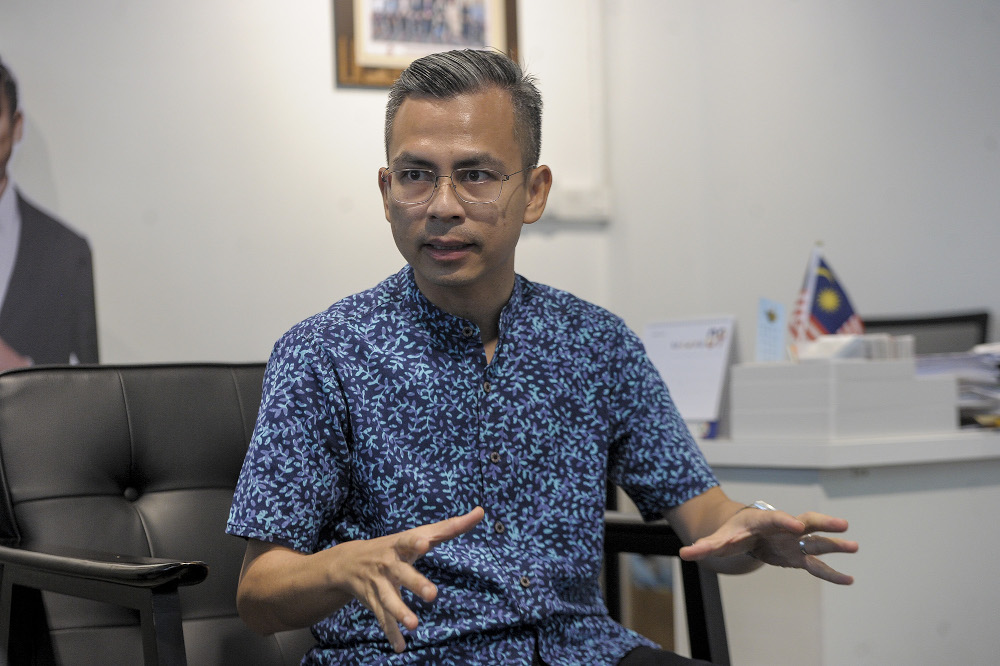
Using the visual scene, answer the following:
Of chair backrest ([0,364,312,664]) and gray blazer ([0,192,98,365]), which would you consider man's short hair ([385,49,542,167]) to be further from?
gray blazer ([0,192,98,365])

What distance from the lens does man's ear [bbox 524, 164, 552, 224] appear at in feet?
4.13

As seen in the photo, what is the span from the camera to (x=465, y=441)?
3.80 feet

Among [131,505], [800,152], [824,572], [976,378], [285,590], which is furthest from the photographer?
[800,152]

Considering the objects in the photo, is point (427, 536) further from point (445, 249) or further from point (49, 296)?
point (49, 296)

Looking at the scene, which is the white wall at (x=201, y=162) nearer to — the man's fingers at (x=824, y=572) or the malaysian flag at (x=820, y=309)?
the malaysian flag at (x=820, y=309)

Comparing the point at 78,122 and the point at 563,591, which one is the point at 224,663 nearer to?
the point at 563,591

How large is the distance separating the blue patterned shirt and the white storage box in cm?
45

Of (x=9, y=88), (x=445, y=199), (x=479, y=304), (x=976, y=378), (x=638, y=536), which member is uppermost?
(x=9, y=88)

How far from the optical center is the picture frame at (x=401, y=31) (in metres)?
3.13

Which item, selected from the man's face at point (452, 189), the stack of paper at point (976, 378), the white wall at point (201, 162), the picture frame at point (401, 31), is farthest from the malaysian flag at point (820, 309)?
the picture frame at point (401, 31)

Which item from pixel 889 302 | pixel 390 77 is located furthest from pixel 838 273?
pixel 390 77

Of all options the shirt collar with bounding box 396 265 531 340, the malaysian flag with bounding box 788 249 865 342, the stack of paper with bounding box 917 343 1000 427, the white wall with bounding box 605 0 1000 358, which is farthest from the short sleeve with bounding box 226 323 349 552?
the white wall with bounding box 605 0 1000 358

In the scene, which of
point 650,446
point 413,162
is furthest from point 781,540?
point 413,162

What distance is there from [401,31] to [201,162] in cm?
77
